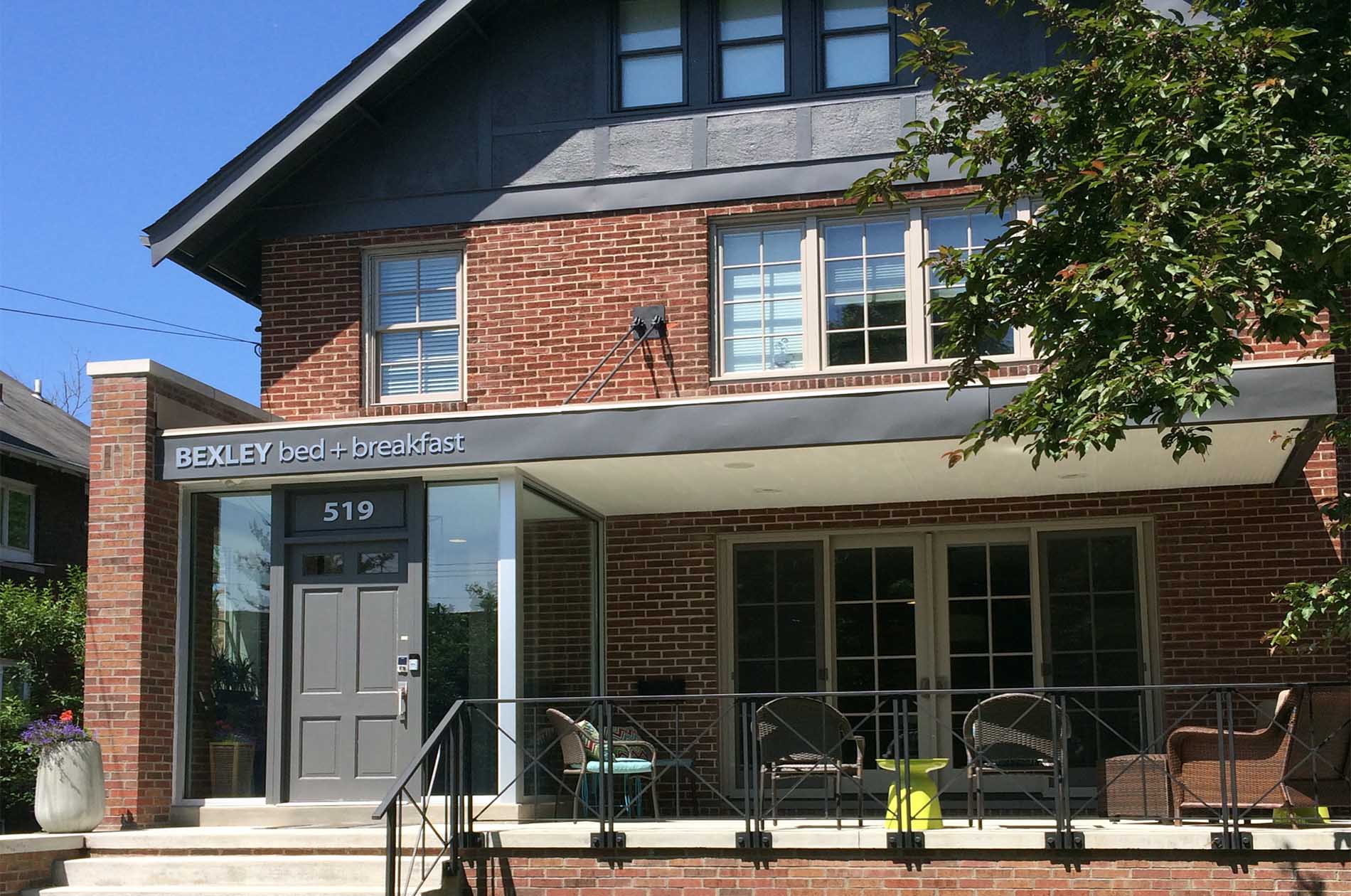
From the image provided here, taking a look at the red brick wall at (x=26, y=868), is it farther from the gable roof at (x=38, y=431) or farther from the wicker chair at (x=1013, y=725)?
the gable roof at (x=38, y=431)

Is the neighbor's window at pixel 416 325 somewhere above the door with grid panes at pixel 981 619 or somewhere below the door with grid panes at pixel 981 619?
above

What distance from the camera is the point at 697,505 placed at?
13.2m

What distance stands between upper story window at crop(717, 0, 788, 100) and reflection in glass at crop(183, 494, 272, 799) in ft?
17.3

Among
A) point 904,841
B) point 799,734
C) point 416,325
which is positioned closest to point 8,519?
point 416,325

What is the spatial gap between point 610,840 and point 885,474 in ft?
12.1

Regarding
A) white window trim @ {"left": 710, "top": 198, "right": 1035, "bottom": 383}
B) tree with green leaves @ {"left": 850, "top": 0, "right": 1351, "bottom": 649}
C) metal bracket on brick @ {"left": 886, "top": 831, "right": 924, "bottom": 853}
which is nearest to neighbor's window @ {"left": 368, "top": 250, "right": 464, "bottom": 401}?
white window trim @ {"left": 710, "top": 198, "right": 1035, "bottom": 383}

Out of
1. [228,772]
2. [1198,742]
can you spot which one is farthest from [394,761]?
[1198,742]

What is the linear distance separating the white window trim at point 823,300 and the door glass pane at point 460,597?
257cm

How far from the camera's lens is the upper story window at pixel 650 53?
13633mm

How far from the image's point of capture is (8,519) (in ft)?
69.0

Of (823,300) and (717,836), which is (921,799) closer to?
(717,836)

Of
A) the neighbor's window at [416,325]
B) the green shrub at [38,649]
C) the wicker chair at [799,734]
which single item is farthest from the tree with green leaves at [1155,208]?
the green shrub at [38,649]

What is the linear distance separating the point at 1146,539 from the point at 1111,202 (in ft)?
18.3

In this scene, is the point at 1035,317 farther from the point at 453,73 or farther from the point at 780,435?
the point at 453,73
